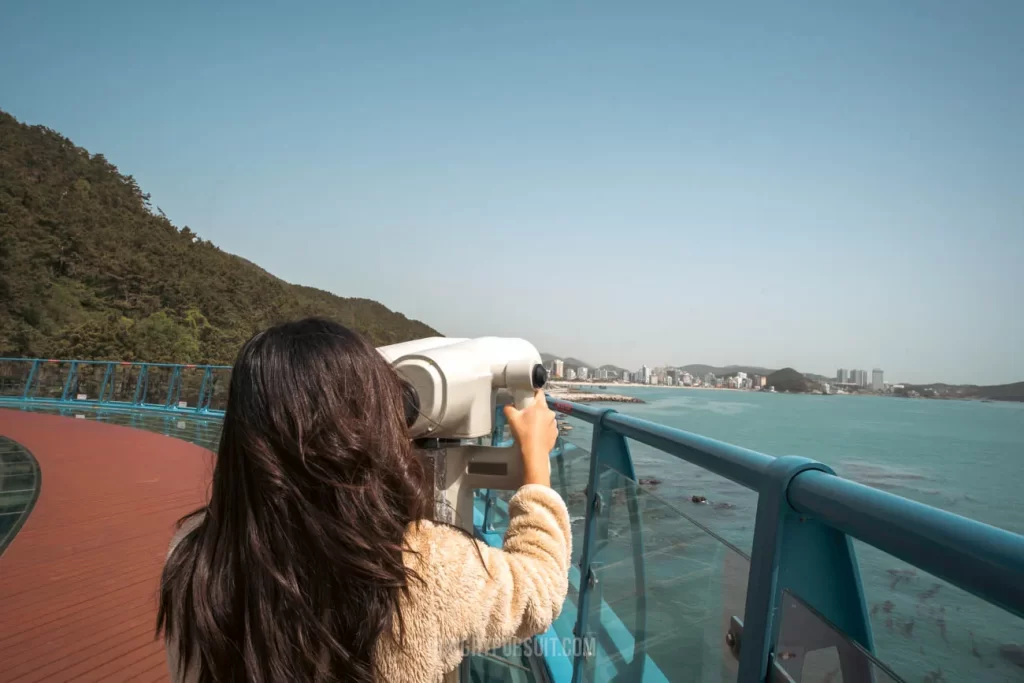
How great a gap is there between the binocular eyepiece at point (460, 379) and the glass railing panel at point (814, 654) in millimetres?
620

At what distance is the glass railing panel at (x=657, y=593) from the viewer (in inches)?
46.2

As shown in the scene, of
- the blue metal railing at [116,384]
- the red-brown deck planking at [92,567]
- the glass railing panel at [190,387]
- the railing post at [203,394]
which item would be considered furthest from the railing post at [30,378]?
the red-brown deck planking at [92,567]

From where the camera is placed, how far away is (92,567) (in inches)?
152

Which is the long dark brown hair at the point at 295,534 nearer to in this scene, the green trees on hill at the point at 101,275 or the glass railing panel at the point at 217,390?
the glass railing panel at the point at 217,390

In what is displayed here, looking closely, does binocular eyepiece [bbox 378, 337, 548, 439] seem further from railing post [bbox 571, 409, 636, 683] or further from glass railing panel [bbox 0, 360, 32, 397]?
glass railing panel [bbox 0, 360, 32, 397]

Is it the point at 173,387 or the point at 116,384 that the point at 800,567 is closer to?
the point at 173,387

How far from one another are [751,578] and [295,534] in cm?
71

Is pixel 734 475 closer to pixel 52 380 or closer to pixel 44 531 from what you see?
pixel 44 531

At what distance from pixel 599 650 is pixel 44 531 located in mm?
4552

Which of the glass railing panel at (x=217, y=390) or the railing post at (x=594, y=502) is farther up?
the railing post at (x=594, y=502)

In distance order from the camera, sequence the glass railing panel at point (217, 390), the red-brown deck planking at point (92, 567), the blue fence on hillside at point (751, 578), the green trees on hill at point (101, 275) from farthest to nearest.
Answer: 1. the green trees on hill at point (101, 275)
2. the glass railing panel at point (217, 390)
3. the red-brown deck planking at point (92, 567)
4. the blue fence on hillside at point (751, 578)

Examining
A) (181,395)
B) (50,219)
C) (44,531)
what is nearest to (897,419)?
(181,395)

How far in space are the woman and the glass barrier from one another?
4.31 meters

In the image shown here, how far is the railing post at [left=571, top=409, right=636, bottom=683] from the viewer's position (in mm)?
1978
